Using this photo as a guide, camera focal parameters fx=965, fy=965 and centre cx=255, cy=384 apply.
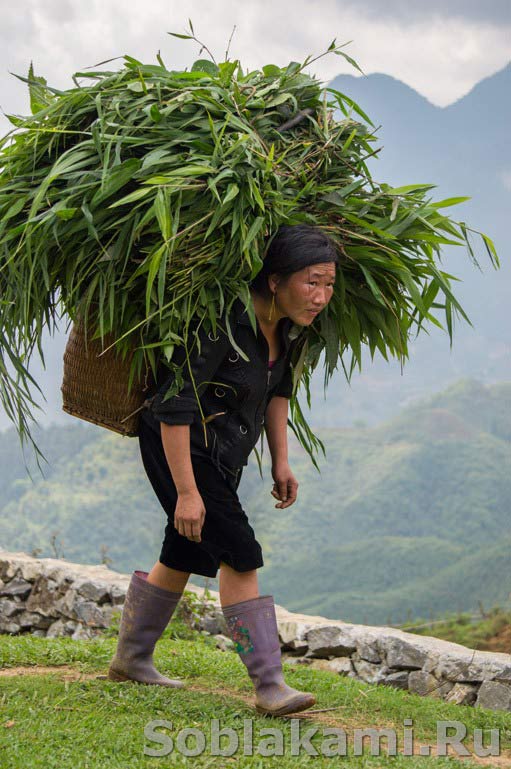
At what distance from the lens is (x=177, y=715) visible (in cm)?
315

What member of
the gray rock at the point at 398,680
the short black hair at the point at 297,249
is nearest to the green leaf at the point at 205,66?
the short black hair at the point at 297,249

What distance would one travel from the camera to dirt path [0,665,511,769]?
3.12 meters

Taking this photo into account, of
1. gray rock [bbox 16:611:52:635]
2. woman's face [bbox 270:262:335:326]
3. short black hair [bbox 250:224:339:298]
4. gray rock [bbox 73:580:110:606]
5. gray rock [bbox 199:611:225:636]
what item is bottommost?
gray rock [bbox 199:611:225:636]

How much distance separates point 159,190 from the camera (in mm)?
2865

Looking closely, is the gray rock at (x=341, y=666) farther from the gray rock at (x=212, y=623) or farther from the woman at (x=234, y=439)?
the woman at (x=234, y=439)

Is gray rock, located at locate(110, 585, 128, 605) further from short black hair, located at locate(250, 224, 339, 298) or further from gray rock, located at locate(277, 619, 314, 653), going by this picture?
short black hair, located at locate(250, 224, 339, 298)

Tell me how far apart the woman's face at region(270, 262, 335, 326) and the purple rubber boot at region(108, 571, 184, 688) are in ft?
3.60

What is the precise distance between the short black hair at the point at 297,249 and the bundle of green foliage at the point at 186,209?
5 cm

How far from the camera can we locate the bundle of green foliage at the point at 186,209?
9.73 feet

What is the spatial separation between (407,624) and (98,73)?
609cm

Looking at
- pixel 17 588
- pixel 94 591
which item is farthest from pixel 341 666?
pixel 17 588

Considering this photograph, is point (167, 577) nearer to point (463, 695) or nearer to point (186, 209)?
point (186, 209)

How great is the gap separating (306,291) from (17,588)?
4052 millimetres

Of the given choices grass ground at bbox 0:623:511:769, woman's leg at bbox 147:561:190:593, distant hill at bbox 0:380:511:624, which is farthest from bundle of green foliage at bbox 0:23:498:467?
distant hill at bbox 0:380:511:624
